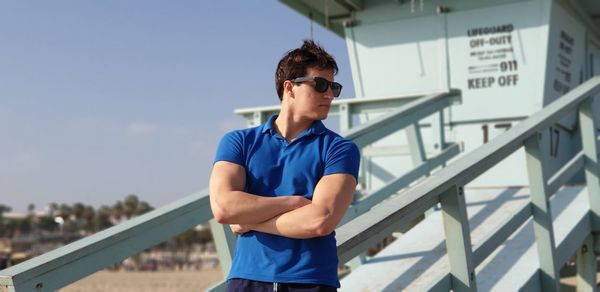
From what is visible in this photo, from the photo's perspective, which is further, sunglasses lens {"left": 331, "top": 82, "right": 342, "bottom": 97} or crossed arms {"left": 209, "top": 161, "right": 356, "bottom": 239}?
sunglasses lens {"left": 331, "top": 82, "right": 342, "bottom": 97}

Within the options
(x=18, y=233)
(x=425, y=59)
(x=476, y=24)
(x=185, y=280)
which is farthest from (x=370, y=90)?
(x=18, y=233)

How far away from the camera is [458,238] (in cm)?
292

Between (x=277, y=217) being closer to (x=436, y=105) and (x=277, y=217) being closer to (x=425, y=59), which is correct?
(x=436, y=105)

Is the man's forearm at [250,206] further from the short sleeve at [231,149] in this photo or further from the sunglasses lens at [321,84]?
the sunglasses lens at [321,84]

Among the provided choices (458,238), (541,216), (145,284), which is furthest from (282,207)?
(145,284)

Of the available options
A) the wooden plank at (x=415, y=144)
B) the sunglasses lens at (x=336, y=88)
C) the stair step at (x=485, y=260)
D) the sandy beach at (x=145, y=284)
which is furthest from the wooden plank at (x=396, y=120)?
the sandy beach at (x=145, y=284)

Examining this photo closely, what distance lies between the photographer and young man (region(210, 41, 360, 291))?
1.76 m

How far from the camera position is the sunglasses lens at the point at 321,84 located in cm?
186

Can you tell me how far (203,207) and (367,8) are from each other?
475cm

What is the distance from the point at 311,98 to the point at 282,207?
0.32 m

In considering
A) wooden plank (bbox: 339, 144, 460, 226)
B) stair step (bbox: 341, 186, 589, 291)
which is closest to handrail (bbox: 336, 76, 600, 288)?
stair step (bbox: 341, 186, 589, 291)

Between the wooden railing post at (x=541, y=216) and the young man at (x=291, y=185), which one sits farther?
the wooden railing post at (x=541, y=216)

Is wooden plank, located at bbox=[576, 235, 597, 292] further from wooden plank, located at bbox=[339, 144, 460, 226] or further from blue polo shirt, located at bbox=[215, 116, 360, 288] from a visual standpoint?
blue polo shirt, located at bbox=[215, 116, 360, 288]

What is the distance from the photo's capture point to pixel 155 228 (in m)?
2.93
